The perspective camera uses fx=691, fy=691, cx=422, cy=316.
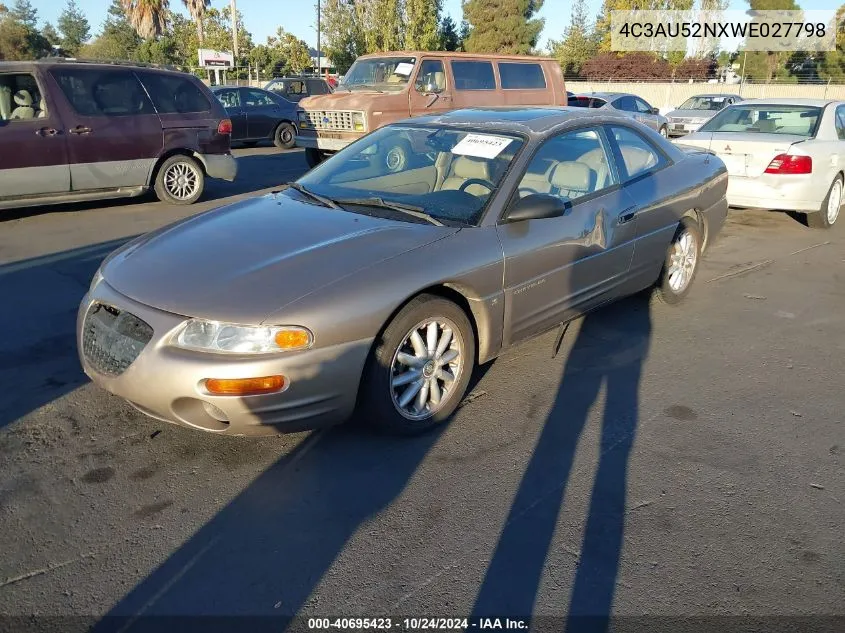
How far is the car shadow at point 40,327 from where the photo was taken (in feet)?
12.7

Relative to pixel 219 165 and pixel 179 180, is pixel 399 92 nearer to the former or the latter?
pixel 219 165

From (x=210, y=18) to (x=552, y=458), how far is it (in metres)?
55.9

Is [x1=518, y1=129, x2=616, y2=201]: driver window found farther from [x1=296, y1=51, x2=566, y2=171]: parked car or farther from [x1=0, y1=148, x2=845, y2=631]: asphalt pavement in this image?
[x1=296, y1=51, x2=566, y2=171]: parked car

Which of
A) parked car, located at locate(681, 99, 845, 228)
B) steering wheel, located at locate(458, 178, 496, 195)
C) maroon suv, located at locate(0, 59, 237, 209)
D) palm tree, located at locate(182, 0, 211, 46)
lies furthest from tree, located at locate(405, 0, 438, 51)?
steering wheel, located at locate(458, 178, 496, 195)

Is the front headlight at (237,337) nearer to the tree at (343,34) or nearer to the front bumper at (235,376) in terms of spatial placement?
the front bumper at (235,376)

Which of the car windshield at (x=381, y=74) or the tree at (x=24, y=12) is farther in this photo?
the tree at (x=24, y=12)

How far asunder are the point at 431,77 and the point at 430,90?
23 cm

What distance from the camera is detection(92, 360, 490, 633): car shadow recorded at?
7.65ft

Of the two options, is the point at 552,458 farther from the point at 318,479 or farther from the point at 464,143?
the point at 464,143

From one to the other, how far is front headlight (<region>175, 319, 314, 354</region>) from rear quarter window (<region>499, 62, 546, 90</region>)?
11.0 m

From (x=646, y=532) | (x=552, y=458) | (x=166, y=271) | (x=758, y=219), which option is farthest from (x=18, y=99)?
(x=758, y=219)

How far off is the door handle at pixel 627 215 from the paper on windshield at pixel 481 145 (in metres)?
0.95

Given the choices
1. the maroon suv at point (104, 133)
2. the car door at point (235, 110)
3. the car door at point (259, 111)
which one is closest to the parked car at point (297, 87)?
the car door at point (259, 111)

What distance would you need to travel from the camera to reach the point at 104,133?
834 cm
